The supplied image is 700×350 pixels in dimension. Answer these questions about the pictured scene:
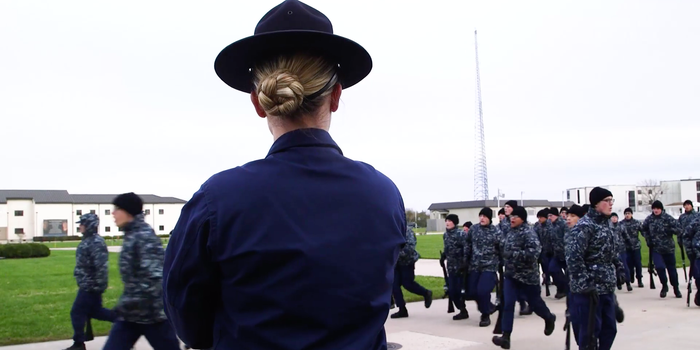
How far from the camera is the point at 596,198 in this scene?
736 cm

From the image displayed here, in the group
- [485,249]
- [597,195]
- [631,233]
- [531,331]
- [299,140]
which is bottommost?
[531,331]

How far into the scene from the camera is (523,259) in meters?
9.46

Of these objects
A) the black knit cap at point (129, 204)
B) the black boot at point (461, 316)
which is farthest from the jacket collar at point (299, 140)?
the black boot at point (461, 316)

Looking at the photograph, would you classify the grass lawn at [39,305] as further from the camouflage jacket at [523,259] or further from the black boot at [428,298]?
the camouflage jacket at [523,259]

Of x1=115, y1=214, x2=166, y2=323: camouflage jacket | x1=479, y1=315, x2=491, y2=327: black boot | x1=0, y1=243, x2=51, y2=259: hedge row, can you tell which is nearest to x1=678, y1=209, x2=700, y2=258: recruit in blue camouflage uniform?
x1=479, y1=315, x2=491, y2=327: black boot

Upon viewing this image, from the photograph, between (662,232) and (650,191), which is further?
(650,191)

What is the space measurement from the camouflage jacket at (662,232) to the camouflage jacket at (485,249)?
5486mm

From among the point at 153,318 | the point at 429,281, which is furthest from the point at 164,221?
the point at 153,318

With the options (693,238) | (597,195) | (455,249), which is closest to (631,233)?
(693,238)

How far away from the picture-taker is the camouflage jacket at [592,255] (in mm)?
7031

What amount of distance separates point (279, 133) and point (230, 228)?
0.35 m

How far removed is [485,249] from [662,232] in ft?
19.4

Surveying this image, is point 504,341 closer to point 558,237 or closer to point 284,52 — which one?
point 558,237

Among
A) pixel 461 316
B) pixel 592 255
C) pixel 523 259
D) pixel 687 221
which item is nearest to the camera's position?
pixel 592 255
